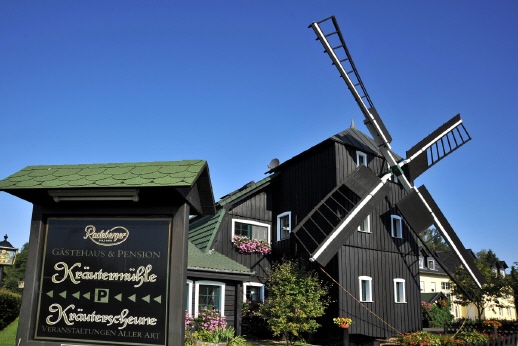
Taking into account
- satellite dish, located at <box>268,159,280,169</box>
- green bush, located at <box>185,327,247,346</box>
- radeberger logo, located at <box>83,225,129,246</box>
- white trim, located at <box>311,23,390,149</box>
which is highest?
white trim, located at <box>311,23,390,149</box>

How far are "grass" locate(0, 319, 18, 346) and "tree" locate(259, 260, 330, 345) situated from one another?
9.39 metres

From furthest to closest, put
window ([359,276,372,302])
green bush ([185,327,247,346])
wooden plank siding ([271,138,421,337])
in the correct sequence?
window ([359,276,372,302])
wooden plank siding ([271,138,421,337])
green bush ([185,327,247,346])

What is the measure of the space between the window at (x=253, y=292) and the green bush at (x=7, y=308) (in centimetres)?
1026

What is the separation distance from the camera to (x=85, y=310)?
7180mm

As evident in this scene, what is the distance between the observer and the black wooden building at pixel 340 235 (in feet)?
66.6

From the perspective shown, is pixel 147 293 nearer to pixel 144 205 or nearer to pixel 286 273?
pixel 144 205

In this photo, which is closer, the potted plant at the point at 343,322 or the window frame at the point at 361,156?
the potted plant at the point at 343,322

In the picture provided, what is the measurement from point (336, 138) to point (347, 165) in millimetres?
1409

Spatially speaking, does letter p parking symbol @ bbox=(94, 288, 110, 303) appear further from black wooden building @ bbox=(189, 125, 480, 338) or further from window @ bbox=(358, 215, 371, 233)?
window @ bbox=(358, 215, 371, 233)

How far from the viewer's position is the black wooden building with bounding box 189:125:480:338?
20312 millimetres

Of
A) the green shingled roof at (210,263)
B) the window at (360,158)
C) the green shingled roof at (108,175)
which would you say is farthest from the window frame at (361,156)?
the green shingled roof at (108,175)

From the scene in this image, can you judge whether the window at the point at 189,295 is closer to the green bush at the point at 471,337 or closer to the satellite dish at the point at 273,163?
the green bush at the point at 471,337

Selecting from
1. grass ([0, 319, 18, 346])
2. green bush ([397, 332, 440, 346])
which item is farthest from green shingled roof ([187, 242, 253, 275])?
grass ([0, 319, 18, 346])

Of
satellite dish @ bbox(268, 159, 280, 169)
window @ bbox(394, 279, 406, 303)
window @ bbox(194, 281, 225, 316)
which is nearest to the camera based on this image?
window @ bbox(194, 281, 225, 316)
